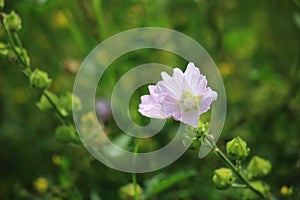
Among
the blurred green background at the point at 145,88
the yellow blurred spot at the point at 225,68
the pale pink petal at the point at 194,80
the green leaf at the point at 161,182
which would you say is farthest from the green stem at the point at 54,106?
the yellow blurred spot at the point at 225,68

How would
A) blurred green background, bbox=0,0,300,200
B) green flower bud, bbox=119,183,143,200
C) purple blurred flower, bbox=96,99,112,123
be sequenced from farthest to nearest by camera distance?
purple blurred flower, bbox=96,99,112,123, blurred green background, bbox=0,0,300,200, green flower bud, bbox=119,183,143,200

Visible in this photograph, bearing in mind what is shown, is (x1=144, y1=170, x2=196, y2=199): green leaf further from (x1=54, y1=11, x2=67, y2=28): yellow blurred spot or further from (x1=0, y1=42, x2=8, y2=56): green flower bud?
(x1=54, y1=11, x2=67, y2=28): yellow blurred spot

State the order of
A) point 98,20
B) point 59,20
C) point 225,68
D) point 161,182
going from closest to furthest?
point 161,182
point 98,20
point 225,68
point 59,20

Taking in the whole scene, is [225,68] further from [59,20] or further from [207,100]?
[207,100]

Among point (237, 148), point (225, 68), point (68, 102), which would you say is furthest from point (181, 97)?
point (225, 68)

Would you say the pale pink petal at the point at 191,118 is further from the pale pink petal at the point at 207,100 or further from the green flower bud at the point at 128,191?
the green flower bud at the point at 128,191

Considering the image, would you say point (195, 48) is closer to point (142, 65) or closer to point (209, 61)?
point (209, 61)

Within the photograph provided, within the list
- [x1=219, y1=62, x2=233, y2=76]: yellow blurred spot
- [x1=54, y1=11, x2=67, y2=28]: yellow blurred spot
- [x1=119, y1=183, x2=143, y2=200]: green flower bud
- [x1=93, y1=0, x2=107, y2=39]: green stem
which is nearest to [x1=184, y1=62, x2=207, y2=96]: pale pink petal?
[x1=119, y1=183, x2=143, y2=200]: green flower bud
